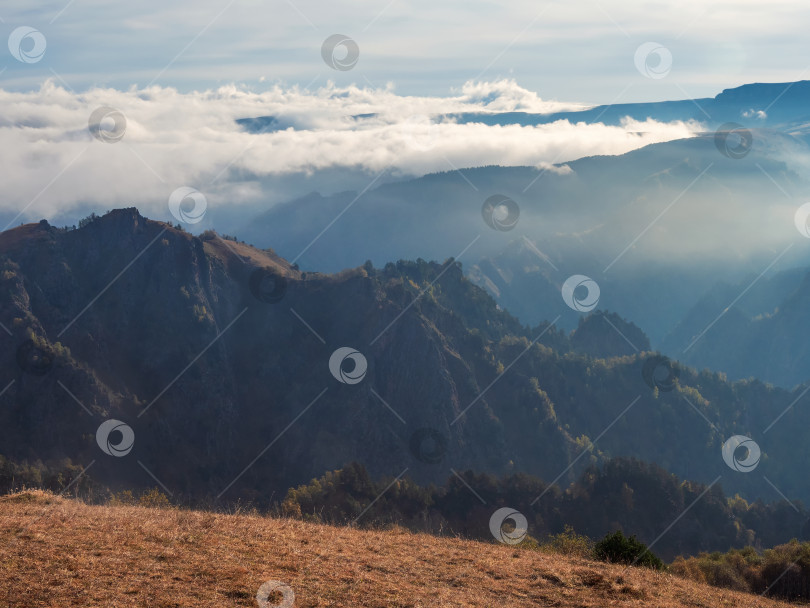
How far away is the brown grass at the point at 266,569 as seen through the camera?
663 inches

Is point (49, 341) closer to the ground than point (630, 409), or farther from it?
closer to the ground

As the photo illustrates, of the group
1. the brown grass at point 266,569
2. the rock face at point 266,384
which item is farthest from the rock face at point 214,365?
the brown grass at point 266,569

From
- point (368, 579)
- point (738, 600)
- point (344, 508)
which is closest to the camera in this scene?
point (368, 579)

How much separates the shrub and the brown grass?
1702mm

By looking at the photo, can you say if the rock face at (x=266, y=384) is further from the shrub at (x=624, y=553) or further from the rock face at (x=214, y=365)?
the shrub at (x=624, y=553)

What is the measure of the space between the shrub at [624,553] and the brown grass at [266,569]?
5.58ft

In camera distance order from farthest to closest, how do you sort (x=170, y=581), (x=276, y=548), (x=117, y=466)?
(x=117, y=466) → (x=276, y=548) → (x=170, y=581)

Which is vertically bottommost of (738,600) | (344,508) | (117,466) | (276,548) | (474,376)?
(117,466)

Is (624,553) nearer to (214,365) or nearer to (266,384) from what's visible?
(214,365)

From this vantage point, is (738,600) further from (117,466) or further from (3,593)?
(117,466)

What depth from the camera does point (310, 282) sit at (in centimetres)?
15112

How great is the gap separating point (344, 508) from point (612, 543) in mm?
51088

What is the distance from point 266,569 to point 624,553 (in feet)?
48.2

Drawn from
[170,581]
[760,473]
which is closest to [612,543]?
[170,581]
